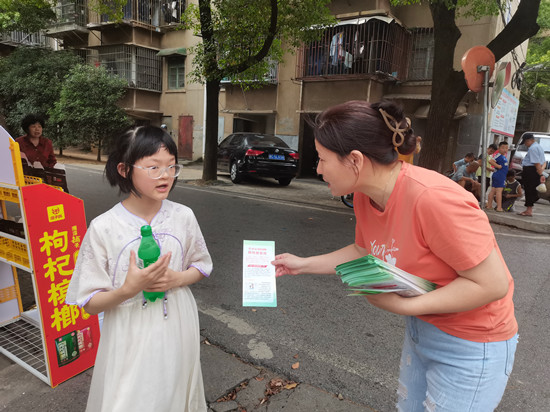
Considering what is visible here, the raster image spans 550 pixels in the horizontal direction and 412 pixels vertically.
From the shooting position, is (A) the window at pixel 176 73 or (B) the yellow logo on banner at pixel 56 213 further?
(A) the window at pixel 176 73

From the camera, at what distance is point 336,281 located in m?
4.34

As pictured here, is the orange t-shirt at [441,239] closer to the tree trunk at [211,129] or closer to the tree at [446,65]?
the tree at [446,65]

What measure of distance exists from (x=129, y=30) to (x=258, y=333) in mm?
20497

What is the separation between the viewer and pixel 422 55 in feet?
45.8

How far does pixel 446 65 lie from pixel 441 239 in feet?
27.0

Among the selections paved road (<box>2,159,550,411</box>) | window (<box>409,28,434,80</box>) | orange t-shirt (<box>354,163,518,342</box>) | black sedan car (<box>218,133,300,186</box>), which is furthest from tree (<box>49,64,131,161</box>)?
orange t-shirt (<box>354,163,518,342</box>)

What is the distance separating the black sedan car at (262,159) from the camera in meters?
11.5

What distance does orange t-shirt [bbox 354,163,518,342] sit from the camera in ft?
3.66

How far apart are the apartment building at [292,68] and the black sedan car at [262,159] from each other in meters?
2.74

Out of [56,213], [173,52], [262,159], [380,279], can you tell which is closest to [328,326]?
[56,213]

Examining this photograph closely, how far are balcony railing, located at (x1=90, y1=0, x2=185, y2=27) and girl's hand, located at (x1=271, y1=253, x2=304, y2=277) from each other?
813 inches

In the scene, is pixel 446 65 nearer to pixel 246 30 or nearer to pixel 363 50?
pixel 246 30

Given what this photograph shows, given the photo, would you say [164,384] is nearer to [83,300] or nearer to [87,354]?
[83,300]

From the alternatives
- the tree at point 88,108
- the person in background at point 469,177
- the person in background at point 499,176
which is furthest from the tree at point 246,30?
the tree at point 88,108
